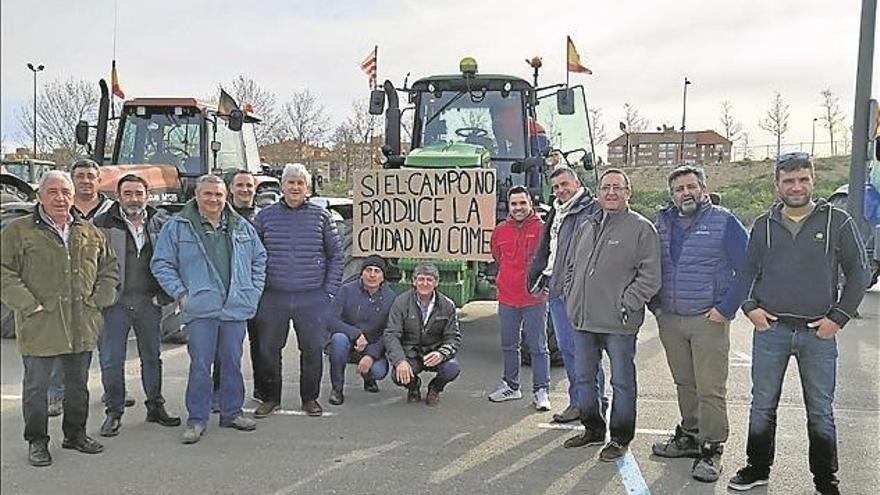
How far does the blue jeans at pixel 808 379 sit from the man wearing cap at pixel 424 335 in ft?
6.98


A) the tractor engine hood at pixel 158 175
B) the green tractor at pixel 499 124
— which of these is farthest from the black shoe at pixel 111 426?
the green tractor at pixel 499 124

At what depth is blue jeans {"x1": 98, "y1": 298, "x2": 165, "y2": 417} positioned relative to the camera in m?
3.11

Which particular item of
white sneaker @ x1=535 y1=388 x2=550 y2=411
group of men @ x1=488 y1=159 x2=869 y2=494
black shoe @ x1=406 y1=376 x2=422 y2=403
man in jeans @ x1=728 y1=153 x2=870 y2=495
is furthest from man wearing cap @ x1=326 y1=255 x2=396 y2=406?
man in jeans @ x1=728 y1=153 x2=870 y2=495

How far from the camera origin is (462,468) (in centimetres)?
405

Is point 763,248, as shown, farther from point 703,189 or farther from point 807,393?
point 807,393

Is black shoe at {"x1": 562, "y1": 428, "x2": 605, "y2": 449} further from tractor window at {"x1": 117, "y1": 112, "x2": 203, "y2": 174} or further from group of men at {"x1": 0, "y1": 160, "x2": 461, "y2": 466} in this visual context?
tractor window at {"x1": 117, "y1": 112, "x2": 203, "y2": 174}

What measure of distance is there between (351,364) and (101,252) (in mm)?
3730

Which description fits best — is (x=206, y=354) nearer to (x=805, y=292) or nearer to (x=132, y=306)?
(x=132, y=306)

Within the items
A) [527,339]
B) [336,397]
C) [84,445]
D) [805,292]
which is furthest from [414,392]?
[84,445]

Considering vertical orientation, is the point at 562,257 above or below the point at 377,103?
below

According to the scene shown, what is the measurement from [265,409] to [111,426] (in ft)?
5.32

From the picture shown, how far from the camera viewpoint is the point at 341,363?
545 cm

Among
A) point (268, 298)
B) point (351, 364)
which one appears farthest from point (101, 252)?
point (351, 364)

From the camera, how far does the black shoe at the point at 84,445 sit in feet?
8.63
